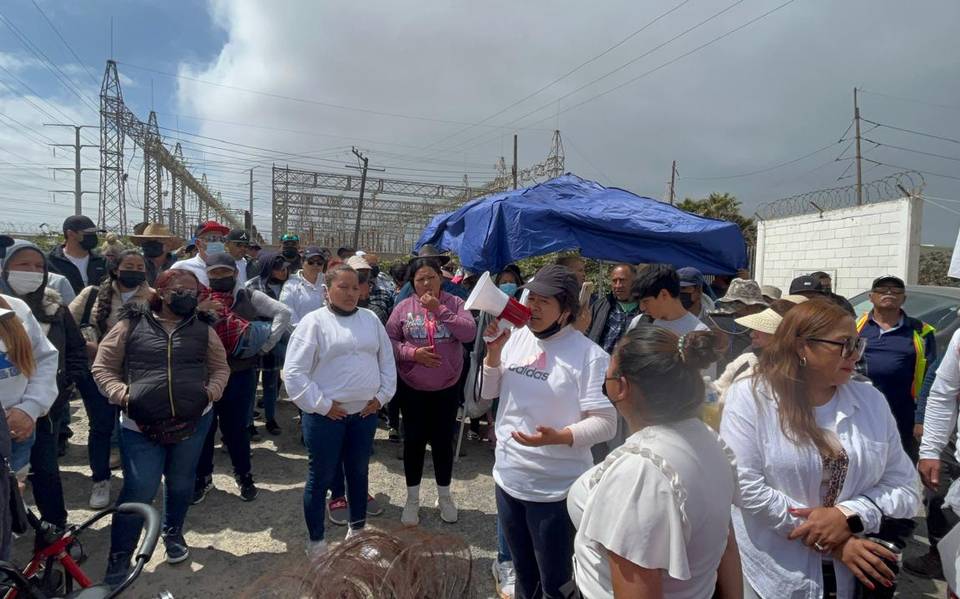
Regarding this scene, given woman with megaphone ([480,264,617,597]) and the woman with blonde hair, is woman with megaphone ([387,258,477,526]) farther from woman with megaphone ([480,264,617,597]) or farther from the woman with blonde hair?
the woman with blonde hair

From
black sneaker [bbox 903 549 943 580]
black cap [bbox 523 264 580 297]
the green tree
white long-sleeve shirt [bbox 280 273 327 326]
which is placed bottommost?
black sneaker [bbox 903 549 943 580]

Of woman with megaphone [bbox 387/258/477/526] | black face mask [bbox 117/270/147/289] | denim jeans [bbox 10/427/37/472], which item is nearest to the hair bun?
woman with megaphone [bbox 387/258/477/526]

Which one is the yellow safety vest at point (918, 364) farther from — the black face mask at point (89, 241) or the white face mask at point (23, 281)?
the black face mask at point (89, 241)

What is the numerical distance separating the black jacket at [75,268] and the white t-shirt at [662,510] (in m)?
4.74

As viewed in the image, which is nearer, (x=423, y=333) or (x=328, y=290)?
(x=328, y=290)

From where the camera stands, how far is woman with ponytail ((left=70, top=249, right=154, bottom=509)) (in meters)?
3.57

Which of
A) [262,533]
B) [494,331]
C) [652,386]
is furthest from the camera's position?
[262,533]

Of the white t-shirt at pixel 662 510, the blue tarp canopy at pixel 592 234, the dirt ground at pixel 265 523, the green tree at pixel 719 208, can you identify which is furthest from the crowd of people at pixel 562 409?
the green tree at pixel 719 208

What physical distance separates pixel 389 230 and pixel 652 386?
139 ft

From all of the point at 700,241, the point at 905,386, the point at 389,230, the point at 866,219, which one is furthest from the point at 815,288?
the point at 389,230

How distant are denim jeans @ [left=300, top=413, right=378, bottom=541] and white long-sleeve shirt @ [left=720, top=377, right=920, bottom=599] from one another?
2142mm

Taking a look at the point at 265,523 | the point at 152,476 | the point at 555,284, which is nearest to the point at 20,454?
the point at 152,476

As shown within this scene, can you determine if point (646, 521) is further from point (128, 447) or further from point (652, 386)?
point (128, 447)

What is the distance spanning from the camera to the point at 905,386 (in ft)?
12.4
